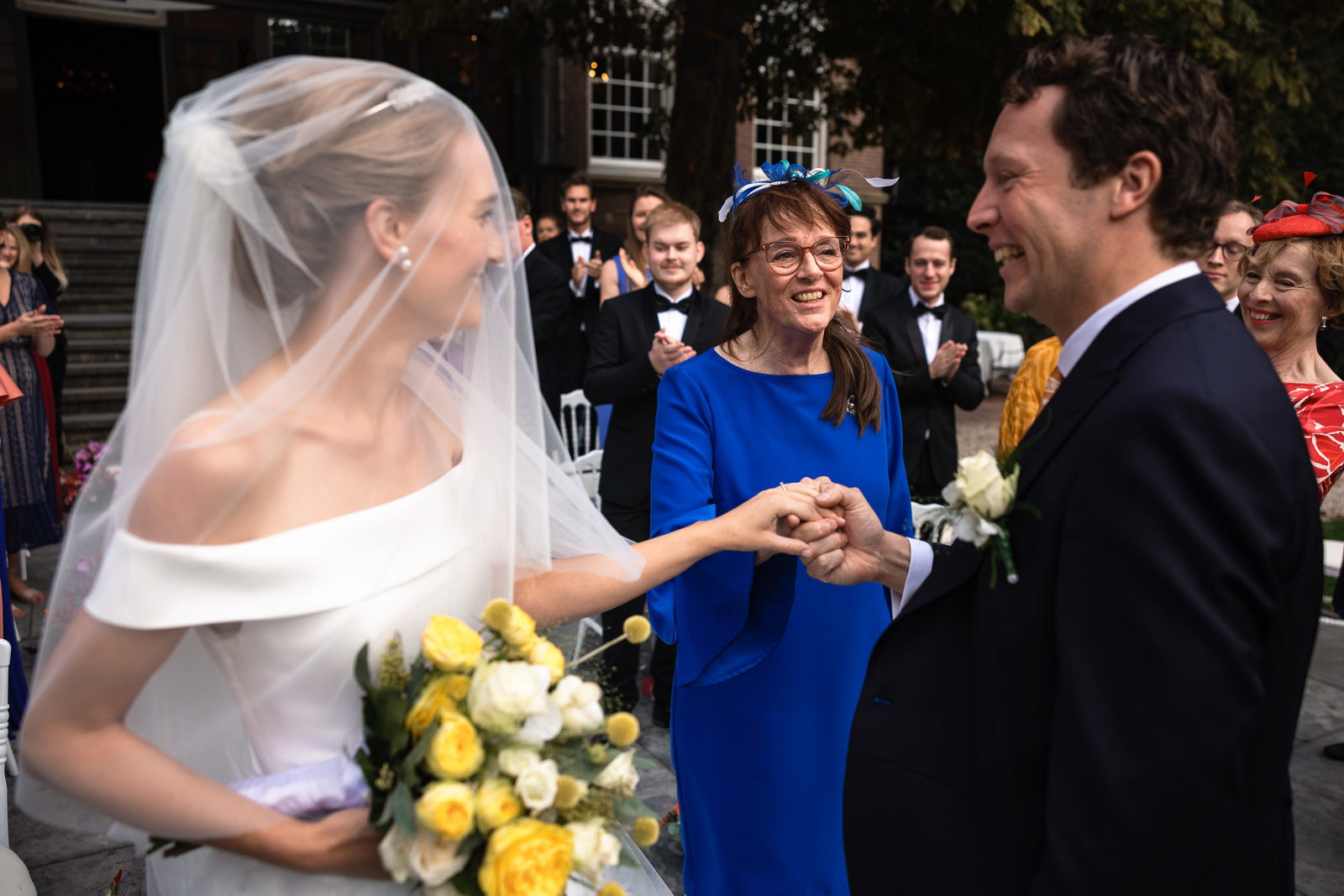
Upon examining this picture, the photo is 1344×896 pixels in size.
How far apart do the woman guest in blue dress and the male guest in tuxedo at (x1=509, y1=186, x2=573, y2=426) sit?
3826mm

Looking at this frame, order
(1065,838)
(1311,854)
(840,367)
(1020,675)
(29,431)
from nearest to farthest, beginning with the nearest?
(1065,838)
(1020,675)
(840,367)
(1311,854)
(29,431)

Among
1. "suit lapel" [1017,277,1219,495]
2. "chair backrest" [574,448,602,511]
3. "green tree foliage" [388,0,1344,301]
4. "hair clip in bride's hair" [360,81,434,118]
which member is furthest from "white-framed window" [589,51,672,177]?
"suit lapel" [1017,277,1219,495]

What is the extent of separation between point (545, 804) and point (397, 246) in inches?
36.9

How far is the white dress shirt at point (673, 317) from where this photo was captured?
16.2 ft

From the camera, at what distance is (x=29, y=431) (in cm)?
637

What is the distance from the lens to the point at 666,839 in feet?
12.0

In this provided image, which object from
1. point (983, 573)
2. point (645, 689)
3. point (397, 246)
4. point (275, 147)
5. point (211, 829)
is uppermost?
point (275, 147)

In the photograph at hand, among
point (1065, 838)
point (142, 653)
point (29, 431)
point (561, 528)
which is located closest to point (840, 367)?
point (561, 528)

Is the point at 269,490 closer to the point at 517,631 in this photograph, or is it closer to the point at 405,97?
the point at 517,631

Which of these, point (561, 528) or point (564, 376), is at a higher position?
point (561, 528)

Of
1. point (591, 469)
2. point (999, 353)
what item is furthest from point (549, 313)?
point (999, 353)

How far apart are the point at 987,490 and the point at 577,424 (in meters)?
5.95

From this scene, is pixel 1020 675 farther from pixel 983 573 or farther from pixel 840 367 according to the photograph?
pixel 840 367

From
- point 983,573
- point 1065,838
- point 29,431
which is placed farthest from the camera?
point 29,431
